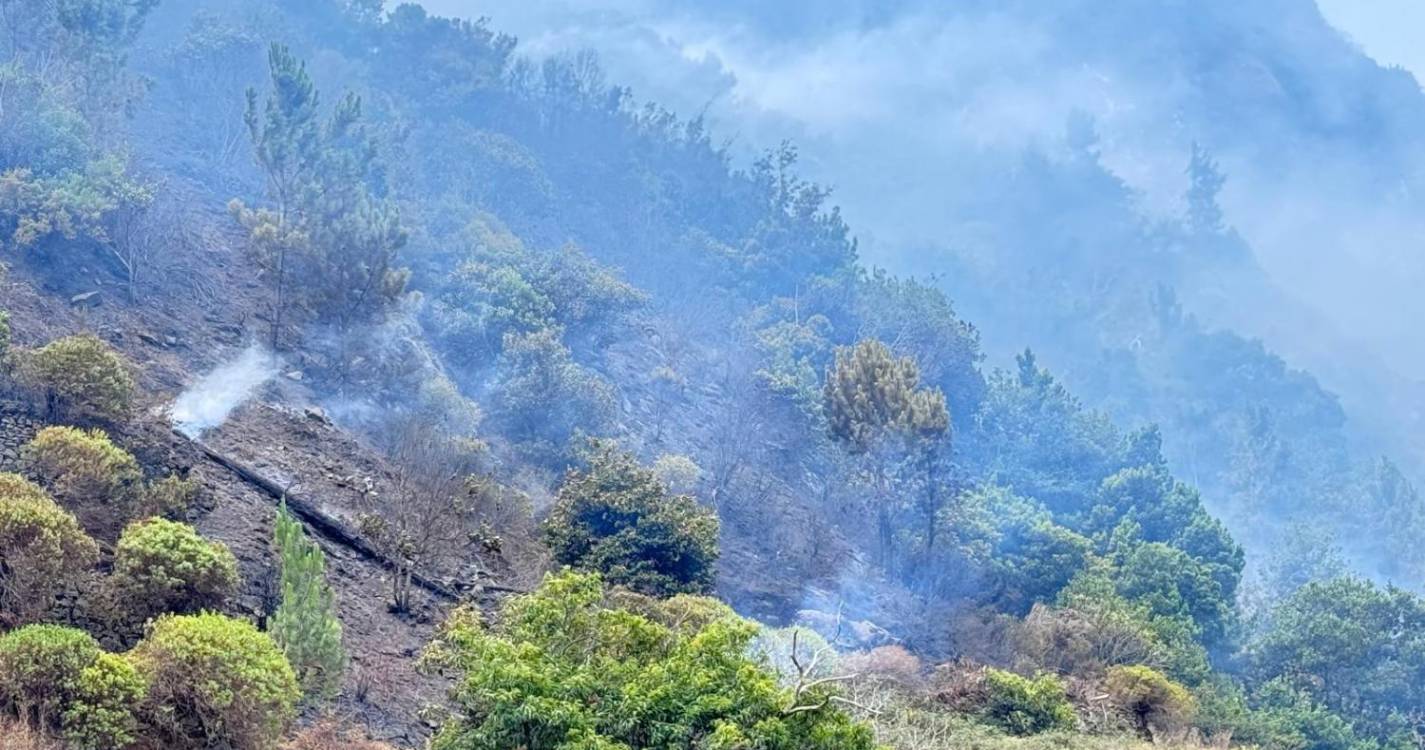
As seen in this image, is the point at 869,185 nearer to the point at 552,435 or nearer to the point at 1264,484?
the point at 1264,484

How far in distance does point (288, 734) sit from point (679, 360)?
106ft

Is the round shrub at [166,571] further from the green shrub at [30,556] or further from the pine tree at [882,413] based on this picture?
the pine tree at [882,413]

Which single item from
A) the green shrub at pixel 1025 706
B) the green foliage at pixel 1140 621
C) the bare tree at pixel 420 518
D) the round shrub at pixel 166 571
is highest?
the green foliage at pixel 1140 621

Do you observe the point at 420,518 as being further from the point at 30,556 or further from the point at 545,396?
the point at 545,396

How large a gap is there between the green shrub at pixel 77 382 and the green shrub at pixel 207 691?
7.78 meters

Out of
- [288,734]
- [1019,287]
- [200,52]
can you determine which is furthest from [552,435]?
[1019,287]

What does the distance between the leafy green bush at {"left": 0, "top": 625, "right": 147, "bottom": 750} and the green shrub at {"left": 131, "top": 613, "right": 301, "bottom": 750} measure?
50 cm

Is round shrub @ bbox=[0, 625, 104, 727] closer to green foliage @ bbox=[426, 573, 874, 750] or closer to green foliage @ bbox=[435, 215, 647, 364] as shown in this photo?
green foliage @ bbox=[426, 573, 874, 750]

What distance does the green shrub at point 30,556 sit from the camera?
17062 millimetres

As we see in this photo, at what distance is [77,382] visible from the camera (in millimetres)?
22312

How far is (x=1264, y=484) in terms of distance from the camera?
73.2 metres

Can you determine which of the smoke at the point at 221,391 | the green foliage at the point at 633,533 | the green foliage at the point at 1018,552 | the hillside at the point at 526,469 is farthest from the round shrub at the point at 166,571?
the green foliage at the point at 1018,552

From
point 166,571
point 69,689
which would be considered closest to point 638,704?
point 69,689

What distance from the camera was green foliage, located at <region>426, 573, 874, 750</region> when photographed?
45.2ft
